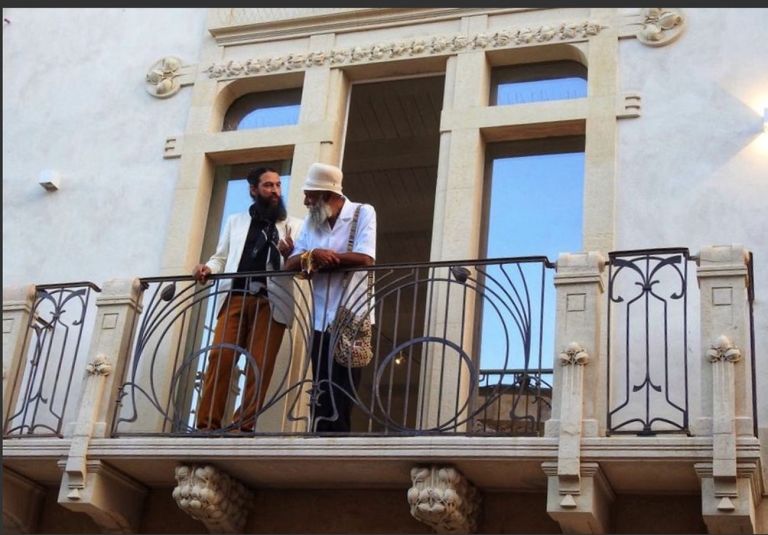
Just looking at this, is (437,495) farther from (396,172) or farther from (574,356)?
(396,172)

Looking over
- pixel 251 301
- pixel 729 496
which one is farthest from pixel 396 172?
pixel 729 496

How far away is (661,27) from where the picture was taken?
429 inches

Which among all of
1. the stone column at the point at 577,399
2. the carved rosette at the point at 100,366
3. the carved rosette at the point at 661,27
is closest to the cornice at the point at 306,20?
the carved rosette at the point at 661,27

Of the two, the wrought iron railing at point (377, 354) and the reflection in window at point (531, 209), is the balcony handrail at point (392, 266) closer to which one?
the wrought iron railing at point (377, 354)

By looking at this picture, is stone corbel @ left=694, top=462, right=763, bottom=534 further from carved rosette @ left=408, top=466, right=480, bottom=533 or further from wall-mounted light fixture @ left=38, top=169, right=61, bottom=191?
wall-mounted light fixture @ left=38, top=169, right=61, bottom=191

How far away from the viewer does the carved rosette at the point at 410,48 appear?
1116 cm

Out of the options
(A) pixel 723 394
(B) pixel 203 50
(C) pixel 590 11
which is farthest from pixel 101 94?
(A) pixel 723 394

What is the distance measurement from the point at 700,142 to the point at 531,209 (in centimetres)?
139

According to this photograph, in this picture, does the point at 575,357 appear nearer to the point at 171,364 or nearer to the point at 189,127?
the point at 171,364

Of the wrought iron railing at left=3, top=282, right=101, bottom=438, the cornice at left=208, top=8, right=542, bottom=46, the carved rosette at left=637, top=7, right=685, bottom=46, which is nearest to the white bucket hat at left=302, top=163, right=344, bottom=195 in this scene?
the wrought iron railing at left=3, top=282, right=101, bottom=438

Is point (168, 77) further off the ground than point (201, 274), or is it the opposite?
point (168, 77)

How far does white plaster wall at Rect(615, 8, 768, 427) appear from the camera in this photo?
9.98 m

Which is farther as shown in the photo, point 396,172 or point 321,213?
point 396,172

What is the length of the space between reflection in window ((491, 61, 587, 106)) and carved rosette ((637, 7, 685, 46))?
595 millimetres
